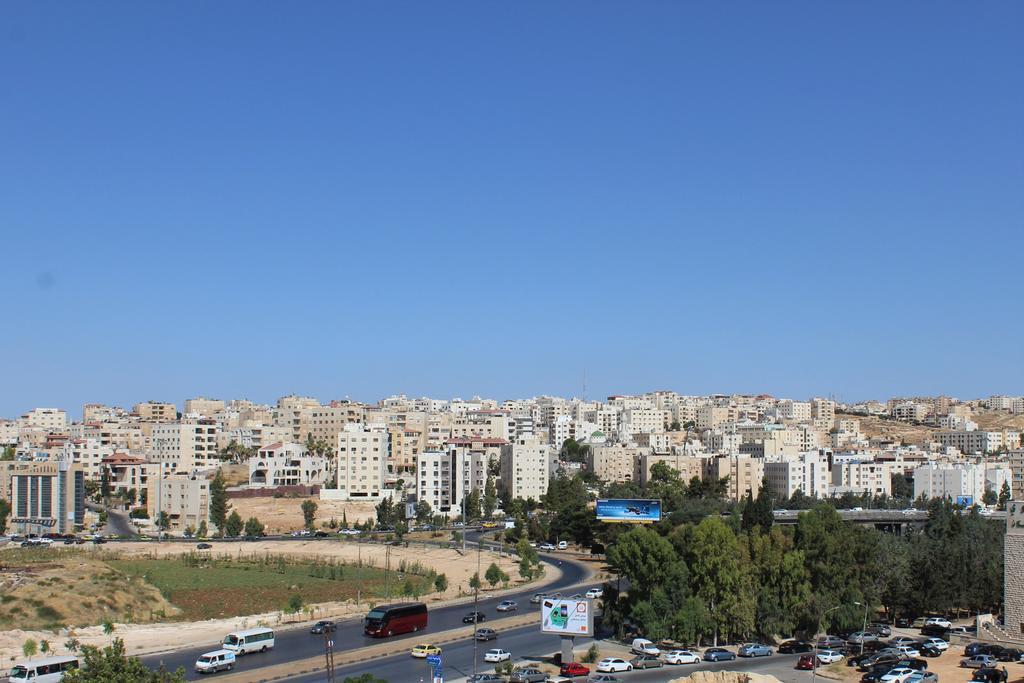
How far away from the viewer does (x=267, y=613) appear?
162ft

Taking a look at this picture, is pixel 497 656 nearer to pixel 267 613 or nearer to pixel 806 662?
pixel 806 662

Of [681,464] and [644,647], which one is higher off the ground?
[681,464]

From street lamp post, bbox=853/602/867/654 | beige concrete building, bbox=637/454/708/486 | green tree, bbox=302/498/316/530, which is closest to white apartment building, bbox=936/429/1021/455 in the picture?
beige concrete building, bbox=637/454/708/486

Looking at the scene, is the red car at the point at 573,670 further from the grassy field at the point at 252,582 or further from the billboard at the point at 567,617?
the grassy field at the point at 252,582

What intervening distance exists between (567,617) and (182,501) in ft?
226

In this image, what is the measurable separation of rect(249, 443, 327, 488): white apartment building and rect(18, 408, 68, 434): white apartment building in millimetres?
80116

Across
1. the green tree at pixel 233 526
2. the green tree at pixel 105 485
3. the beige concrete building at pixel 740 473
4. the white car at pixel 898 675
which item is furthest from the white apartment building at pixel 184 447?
the white car at pixel 898 675

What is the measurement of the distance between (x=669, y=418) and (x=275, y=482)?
103969 mm

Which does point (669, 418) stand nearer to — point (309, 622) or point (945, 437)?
point (945, 437)

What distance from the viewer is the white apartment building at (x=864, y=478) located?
11575 centimetres

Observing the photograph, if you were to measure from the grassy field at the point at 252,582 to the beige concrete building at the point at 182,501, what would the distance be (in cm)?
2451

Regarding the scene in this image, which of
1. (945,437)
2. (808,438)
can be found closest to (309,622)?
(808,438)

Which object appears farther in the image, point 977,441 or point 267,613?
point 977,441

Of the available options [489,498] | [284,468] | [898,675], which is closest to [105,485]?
[284,468]
